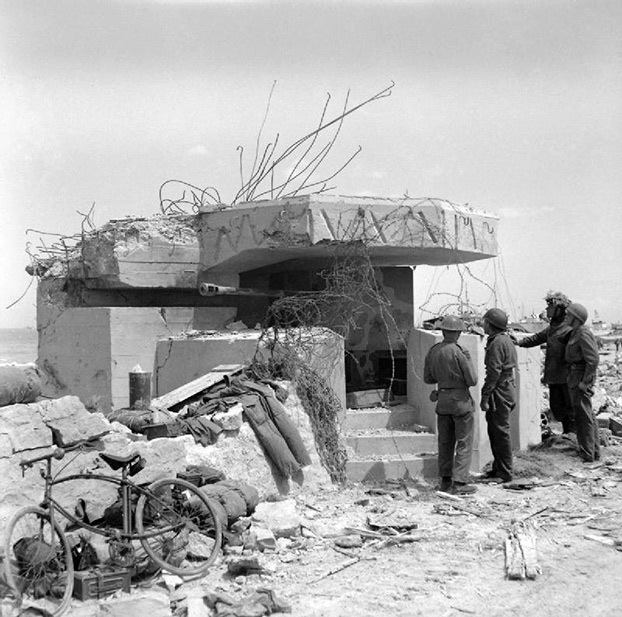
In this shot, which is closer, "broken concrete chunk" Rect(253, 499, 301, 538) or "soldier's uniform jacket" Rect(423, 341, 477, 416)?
"broken concrete chunk" Rect(253, 499, 301, 538)

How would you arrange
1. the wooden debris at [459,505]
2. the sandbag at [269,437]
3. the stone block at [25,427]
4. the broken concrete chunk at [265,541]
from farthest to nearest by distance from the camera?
1. the sandbag at [269,437]
2. the wooden debris at [459,505]
3. the broken concrete chunk at [265,541]
4. the stone block at [25,427]

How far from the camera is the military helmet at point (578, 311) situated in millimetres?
8805

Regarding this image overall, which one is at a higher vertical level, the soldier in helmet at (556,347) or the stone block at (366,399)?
the soldier in helmet at (556,347)

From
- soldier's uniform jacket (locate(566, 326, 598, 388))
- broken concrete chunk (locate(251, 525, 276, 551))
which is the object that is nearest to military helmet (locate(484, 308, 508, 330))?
soldier's uniform jacket (locate(566, 326, 598, 388))

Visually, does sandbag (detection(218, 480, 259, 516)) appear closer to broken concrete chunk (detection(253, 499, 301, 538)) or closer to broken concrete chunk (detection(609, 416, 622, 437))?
broken concrete chunk (detection(253, 499, 301, 538))

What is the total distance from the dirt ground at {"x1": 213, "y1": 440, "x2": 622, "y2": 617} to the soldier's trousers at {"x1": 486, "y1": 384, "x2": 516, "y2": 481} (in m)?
0.43

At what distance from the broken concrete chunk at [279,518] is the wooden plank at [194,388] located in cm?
146

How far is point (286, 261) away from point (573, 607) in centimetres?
696

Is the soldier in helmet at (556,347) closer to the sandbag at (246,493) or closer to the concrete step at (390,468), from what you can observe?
the concrete step at (390,468)

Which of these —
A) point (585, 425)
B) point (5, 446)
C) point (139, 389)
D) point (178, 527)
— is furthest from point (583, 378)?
point (5, 446)

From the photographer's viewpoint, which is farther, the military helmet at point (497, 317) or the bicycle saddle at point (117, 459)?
the military helmet at point (497, 317)

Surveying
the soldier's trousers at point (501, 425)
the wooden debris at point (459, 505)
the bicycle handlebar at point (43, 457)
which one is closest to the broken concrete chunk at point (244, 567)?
the bicycle handlebar at point (43, 457)

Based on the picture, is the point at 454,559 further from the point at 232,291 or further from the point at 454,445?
the point at 232,291

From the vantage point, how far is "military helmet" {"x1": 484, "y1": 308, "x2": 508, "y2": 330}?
793cm
